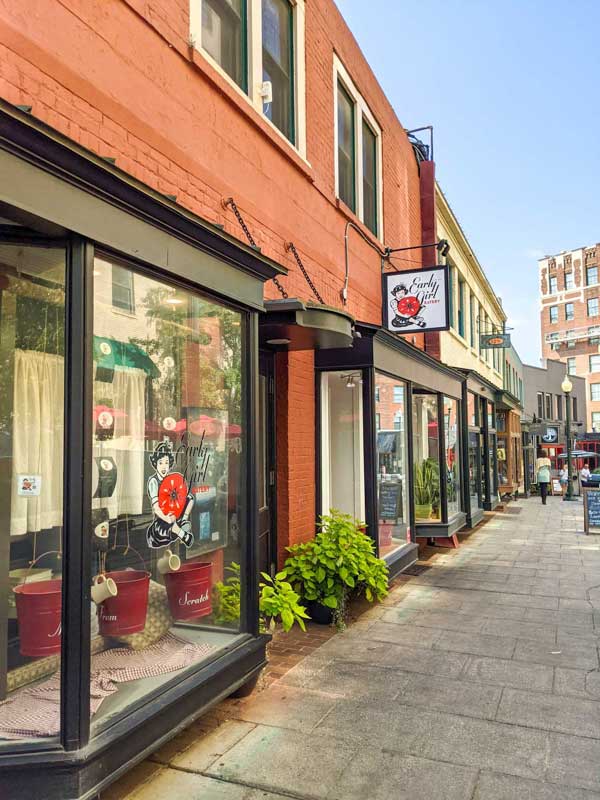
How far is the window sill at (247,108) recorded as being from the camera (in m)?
5.12

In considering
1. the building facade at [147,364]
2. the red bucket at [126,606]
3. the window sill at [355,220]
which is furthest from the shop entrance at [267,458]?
the window sill at [355,220]

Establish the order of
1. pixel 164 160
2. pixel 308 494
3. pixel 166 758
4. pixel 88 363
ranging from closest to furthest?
pixel 88 363 → pixel 166 758 → pixel 164 160 → pixel 308 494

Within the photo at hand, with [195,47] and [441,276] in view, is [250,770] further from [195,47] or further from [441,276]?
[441,276]

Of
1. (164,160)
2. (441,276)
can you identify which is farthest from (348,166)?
A: (164,160)

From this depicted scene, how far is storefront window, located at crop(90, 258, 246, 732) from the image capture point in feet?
11.0

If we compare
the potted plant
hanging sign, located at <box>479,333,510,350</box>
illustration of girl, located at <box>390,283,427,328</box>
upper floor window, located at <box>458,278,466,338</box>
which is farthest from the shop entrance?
hanging sign, located at <box>479,333,510,350</box>

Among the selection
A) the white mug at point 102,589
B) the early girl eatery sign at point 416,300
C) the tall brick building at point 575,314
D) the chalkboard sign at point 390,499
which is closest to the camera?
the white mug at point 102,589

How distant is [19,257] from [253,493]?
6.62 ft

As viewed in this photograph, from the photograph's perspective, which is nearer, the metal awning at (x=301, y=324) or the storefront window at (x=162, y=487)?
the storefront window at (x=162, y=487)

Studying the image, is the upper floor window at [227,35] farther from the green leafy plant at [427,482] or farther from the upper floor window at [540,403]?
the upper floor window at [540,403]

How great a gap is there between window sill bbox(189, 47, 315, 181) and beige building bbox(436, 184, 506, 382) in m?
7.74

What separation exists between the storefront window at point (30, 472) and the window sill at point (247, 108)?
112 inches

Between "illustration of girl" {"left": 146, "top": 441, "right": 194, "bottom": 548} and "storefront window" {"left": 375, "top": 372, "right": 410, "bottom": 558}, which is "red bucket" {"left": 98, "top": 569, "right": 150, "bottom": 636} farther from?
"storefront window" {"left": 375, "top": 372, "right": 410, "bottom": 558}

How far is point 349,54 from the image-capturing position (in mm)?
8727
